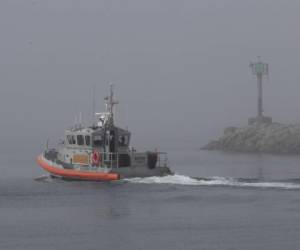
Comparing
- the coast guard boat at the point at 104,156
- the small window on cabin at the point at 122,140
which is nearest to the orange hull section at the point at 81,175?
the coast guard boat at the point at 104,156

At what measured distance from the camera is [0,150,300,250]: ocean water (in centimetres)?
3588

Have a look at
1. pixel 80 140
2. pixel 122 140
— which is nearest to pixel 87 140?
pixel 80 140

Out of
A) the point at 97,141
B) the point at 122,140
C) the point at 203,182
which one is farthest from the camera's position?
the point at 122,140

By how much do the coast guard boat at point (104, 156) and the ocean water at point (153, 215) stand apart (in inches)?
36.4

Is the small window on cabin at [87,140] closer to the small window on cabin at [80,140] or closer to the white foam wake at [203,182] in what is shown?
the small window on cabin at [80,140]

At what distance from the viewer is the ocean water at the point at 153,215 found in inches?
1412

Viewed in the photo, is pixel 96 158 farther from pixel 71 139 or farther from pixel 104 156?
pixel 71 139

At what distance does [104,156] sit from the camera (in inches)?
2404

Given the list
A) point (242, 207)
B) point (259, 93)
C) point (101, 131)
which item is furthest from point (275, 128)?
point (242, 207)

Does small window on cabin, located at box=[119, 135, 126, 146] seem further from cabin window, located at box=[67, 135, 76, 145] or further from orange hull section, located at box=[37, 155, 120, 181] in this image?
orange hull section, located at box=[37, 155, 120, 181]

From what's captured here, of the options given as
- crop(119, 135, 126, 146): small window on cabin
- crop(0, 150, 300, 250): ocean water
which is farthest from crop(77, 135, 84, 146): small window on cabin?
crop(0, 150, 300, 250): ocean water

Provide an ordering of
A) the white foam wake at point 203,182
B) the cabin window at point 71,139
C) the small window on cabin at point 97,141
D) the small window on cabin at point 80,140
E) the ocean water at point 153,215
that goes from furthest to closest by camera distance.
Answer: the cabin window at point 71,139, the small window on cabin at point 80,140, the small window on cabin at point 97,141, the white foam wake at point 203,182, the ocean water at point 153,215

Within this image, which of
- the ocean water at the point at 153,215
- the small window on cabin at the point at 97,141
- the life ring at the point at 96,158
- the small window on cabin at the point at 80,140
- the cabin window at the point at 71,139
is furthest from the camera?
the cabin window at the point at 71,139

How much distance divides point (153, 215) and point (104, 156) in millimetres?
17502
